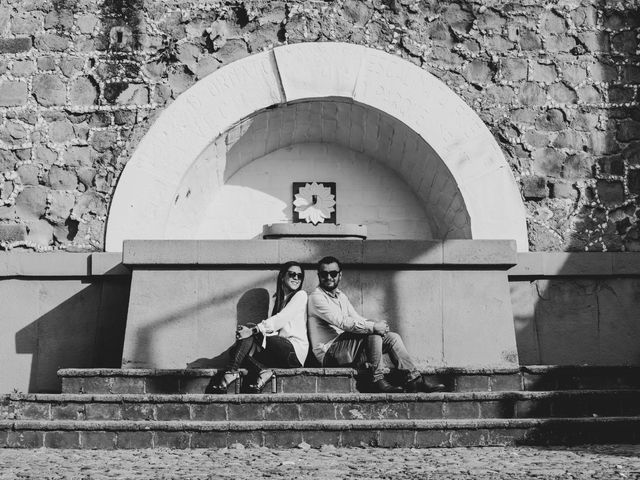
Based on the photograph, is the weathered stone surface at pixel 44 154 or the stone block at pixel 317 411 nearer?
the stone block at pixel 317 411

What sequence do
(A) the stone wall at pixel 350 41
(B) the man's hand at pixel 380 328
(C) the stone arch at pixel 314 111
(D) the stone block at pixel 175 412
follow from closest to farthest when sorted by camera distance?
(D) the stone block at pixel 175 412
(B) the man's hand at pixel 380 328
(C) the stone arch at pixel 314 111
(A) the stone wall at pixel 350 41

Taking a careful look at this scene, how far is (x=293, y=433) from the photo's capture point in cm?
813

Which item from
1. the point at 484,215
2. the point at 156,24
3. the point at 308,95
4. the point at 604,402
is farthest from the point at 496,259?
the point at 156,24

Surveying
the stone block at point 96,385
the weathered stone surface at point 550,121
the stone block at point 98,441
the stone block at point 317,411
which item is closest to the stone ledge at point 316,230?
the weathered stone surface at point 550,121

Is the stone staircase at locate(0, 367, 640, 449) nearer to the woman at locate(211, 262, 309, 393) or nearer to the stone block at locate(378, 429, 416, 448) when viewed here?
the stone block at locate(378, 429, 416, 448)

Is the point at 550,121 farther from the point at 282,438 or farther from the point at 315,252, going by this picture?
the point at 282,438

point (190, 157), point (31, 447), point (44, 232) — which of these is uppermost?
point (190, 157)

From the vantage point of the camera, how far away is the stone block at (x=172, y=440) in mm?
8086

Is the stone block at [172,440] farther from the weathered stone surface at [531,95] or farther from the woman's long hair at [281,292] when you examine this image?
the weathered stone surface at [531,95]

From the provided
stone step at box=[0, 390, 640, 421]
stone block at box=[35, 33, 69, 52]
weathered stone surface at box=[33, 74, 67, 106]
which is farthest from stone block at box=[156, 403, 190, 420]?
stone block at box=[35, 33, 69, 52]

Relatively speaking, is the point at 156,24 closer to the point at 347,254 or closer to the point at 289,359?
the point at 347,254

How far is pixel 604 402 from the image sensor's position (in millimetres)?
8711

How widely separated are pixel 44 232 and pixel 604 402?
19.0 feet

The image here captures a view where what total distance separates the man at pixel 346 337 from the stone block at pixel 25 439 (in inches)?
95.5
